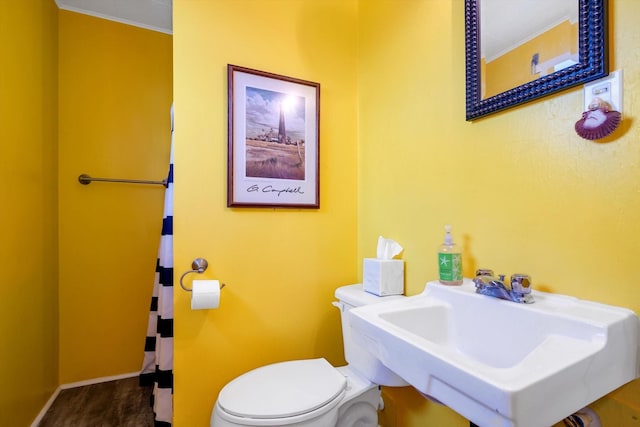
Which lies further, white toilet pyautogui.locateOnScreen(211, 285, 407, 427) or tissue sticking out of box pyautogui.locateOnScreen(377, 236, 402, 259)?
tissue sticking out of box pyautogui.locateOnScreen(377, 236, 402, 259)

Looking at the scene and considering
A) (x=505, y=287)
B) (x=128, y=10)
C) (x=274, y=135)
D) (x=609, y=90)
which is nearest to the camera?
(x=609, y=90)

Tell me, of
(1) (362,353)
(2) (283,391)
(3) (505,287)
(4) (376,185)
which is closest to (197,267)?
(2) (283,391)

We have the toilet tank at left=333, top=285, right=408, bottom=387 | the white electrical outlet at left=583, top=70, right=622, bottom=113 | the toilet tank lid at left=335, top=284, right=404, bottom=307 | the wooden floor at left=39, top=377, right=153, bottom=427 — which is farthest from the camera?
the wooden floor at left=39, top=377, right=153, bottom=427

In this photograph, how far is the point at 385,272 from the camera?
1331 millimetres

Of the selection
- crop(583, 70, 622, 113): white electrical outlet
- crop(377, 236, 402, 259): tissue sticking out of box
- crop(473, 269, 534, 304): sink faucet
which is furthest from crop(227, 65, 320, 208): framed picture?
crop(583, 70, 622, 113): white electrical outlet

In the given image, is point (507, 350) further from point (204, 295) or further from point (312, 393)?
point (204, 295)

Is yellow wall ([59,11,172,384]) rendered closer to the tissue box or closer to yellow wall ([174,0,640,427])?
yellow wall ([174,0,640,427])

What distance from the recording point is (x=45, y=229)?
1.75 meters

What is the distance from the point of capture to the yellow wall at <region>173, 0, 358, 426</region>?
4.43ft

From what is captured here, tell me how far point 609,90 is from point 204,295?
1.42m

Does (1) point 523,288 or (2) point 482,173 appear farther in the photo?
(2) point 482,173

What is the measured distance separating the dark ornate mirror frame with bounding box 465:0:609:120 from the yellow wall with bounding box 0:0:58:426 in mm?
1876

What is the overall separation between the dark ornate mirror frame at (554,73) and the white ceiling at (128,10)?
1.86 metres

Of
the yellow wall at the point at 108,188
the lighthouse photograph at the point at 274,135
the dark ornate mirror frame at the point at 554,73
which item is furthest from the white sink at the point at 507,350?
the yellow wall at the point at 108,188
